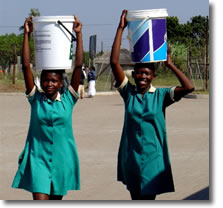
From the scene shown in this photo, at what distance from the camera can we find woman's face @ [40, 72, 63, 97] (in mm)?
5430

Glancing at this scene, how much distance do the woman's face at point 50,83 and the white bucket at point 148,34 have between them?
2.30 ft

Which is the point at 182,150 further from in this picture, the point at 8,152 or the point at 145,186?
the point at 145,186

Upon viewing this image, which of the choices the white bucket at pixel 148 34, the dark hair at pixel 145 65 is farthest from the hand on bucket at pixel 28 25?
the dark hair at pixel 145 65

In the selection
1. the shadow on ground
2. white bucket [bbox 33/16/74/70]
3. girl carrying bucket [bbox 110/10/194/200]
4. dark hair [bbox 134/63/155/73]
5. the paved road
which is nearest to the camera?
girl carrying bucket [bbox 110/10/194/200]

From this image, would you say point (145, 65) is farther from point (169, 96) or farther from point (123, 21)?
point (123, 21)

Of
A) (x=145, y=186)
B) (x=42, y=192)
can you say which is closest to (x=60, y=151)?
(x=42, y=192)

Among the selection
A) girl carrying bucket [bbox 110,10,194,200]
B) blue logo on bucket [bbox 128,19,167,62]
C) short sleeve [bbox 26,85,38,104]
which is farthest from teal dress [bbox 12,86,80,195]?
blue logo on bucket [bbox 128,19,167,62]

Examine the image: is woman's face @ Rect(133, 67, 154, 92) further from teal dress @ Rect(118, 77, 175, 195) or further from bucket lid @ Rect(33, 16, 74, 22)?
bucket lid @ Rect(33, 16, 74, 22)

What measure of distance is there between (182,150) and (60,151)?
19.2 feet

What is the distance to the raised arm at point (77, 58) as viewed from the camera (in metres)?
5.52

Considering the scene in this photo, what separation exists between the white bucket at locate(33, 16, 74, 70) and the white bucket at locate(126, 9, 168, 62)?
0.57m

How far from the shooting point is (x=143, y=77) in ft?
17.6

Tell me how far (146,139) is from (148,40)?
0.88m
